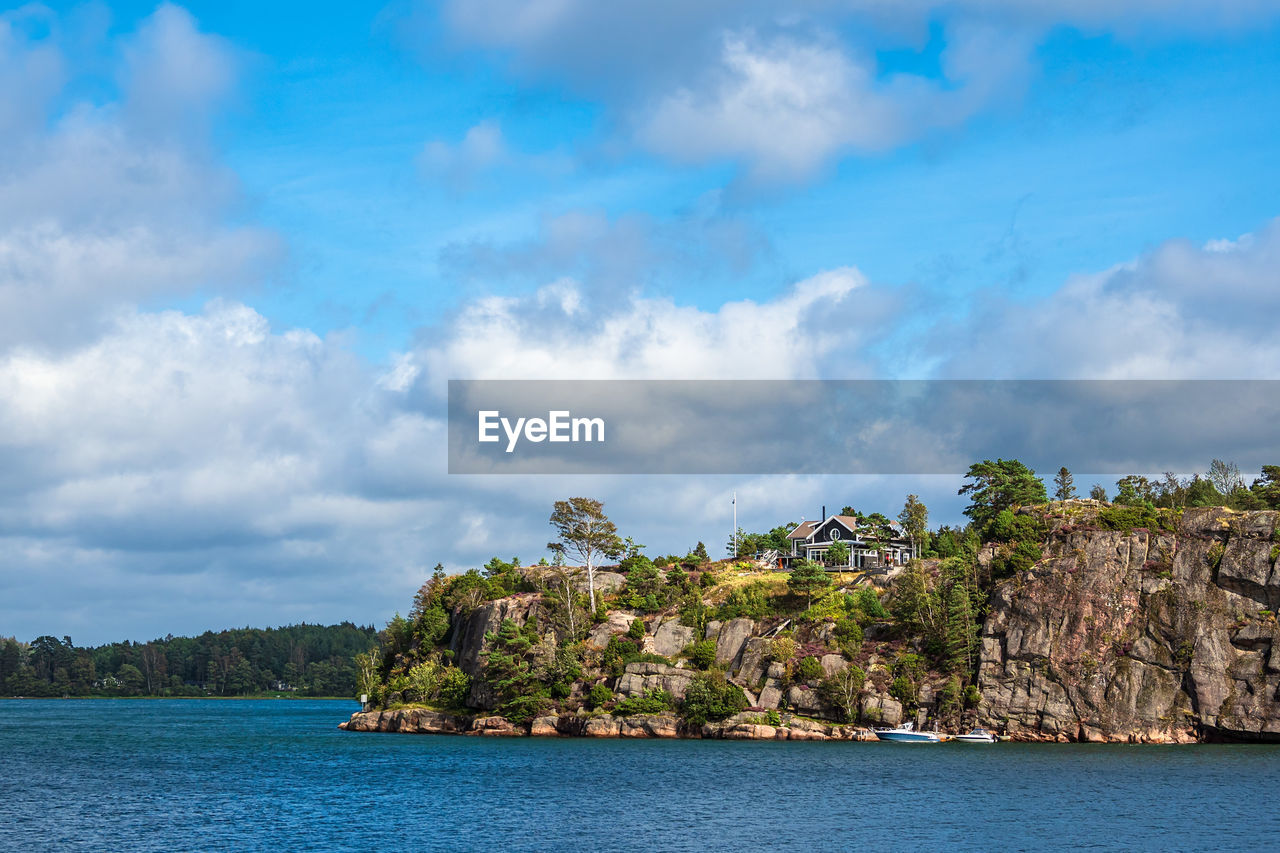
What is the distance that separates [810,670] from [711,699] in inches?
433

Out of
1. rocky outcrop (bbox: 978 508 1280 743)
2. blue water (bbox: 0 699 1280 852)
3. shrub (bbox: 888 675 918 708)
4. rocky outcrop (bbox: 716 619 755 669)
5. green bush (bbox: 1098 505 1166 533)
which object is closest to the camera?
blue water (bbox: 0 699 1280 852)

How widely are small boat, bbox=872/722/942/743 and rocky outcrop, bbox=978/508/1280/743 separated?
7081mm

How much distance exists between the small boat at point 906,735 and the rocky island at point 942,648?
136 centimetres

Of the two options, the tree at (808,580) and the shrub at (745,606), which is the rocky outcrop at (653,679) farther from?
the tree at (808,580)

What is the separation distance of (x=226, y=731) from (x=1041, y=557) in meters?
110

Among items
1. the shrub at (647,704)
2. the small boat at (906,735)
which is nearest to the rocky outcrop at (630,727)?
the shrub at (647,704)

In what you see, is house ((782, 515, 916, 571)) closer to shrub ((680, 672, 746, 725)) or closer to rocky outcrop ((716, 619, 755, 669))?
rocky outcrop ((716, 619, 755, 669))

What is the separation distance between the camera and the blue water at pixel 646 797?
2281 inches

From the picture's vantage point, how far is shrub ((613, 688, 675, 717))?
115 m

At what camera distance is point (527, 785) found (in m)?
77.9

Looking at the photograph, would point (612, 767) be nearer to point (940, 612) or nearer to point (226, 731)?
point (940, 612)

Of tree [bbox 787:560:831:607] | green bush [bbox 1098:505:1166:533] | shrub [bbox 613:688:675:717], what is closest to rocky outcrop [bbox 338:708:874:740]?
shrub [bbox 613:688:675:717]

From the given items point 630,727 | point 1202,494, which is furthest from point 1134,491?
point 630,727

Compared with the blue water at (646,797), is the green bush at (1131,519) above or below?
above
